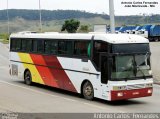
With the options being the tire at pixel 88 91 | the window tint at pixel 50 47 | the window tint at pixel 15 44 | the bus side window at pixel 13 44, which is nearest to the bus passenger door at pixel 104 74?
the tire at pixel 88 91

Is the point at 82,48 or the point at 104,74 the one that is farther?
the point at 82,48

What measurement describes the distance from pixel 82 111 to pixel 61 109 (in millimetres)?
856

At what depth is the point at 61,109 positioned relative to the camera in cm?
1546

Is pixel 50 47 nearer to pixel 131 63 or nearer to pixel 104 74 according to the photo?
pixel 104 74

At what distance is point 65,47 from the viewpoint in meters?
19.6

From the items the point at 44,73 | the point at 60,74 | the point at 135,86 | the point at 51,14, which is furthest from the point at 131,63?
the point at 51,14

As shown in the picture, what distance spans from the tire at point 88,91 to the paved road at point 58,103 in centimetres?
22

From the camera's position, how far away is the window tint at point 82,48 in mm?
17848

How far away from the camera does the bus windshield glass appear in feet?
53.5

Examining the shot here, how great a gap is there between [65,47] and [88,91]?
2673 mm

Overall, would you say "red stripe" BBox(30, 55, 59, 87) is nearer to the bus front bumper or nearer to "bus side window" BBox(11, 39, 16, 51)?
"bus side window" BBox(11, 39, 16, 51)

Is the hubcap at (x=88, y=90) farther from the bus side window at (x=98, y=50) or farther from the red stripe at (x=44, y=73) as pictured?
the red stripe at (x=44, y=73)

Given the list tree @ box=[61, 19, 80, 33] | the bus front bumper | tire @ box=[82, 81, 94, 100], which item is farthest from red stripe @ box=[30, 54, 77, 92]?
tree @ box=[61, 19, 80, 33]

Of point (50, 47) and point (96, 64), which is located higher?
point (50, 47)
